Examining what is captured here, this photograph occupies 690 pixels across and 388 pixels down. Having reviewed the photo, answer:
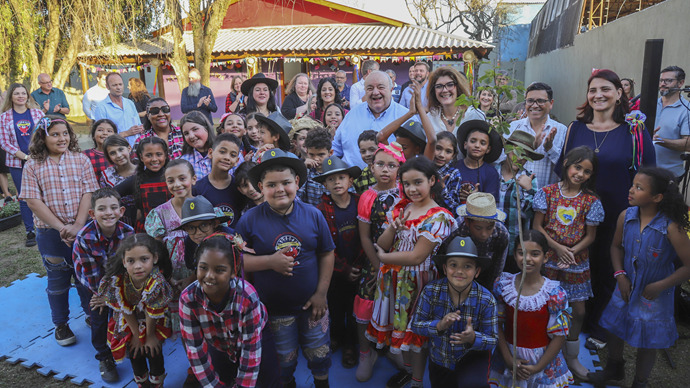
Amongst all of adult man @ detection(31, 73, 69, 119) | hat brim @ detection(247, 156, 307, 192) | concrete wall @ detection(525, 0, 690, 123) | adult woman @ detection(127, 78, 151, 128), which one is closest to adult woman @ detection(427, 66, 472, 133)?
hat brim @ detection(247, 156, 307, 192)

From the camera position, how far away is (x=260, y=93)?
5133 millimetres

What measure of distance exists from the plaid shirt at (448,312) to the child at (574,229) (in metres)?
0.96

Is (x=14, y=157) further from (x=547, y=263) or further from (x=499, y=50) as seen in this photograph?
(x=499, y=50)

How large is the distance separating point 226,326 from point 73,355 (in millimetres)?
2001

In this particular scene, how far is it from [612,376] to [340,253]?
205cm

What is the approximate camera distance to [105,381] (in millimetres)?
3275

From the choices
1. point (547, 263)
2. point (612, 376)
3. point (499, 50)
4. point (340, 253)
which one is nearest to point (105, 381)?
point (340, 253)

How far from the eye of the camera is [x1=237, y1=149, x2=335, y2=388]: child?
268 centimetres

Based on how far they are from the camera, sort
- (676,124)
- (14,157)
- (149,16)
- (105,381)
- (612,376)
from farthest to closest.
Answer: (149,16) < (14,157) < (676,124) < (105,381) < (612,376)

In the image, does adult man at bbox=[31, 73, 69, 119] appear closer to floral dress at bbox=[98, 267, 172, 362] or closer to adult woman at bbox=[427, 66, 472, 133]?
floral dress at bbox=[98, 267, 172, 362]

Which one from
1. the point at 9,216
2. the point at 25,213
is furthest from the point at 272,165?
the point at 9,216

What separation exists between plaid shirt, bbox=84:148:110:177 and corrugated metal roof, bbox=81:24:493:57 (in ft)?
36.3

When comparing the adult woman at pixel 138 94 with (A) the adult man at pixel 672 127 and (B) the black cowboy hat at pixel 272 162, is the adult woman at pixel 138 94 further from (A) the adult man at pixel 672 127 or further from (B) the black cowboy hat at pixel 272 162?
(A) the adult man at pixel 672 127

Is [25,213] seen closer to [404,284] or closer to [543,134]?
[404,284]
